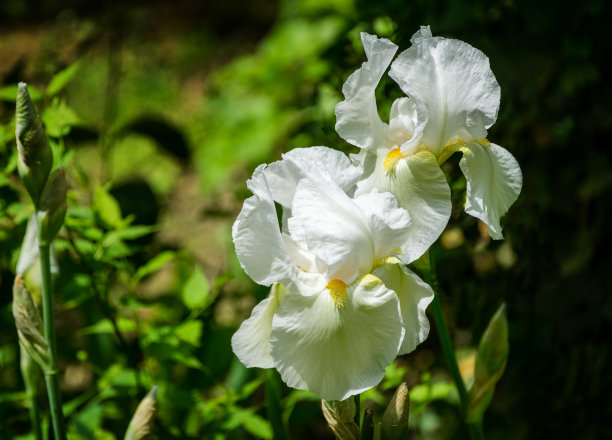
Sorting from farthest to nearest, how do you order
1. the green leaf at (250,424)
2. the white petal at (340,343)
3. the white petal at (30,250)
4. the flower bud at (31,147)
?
the green leaf at (250,424), the white petal at (30,250), the flower bud at (31,147), the white petal at (340,343)

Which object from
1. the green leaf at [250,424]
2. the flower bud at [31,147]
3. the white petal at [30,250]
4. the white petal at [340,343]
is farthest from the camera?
the green leaf at [250,424]

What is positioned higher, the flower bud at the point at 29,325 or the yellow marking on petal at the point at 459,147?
the yellow marking on petal at the point at 459,147

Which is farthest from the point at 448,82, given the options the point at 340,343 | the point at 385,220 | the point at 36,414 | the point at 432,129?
the point at 36,414

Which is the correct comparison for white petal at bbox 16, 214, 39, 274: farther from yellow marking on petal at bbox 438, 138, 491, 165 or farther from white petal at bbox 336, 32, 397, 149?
→ yellow marking on petal at bbox 438, 138, 491, 165

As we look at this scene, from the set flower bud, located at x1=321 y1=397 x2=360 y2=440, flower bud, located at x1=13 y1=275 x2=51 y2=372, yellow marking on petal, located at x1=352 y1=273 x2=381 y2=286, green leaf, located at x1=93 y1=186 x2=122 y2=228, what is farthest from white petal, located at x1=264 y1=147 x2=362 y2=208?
green leaf, located at x1=93 y1=186 x2=122 y2=228

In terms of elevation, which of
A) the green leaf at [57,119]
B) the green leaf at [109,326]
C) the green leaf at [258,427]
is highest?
the green leaf at [57,119]

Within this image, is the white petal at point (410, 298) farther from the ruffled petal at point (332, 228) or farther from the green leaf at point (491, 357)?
the green leaf at point (491, 357)

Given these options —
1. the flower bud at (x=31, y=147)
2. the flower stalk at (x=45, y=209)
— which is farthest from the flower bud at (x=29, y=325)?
the flower bud at (x=31, y=147)
